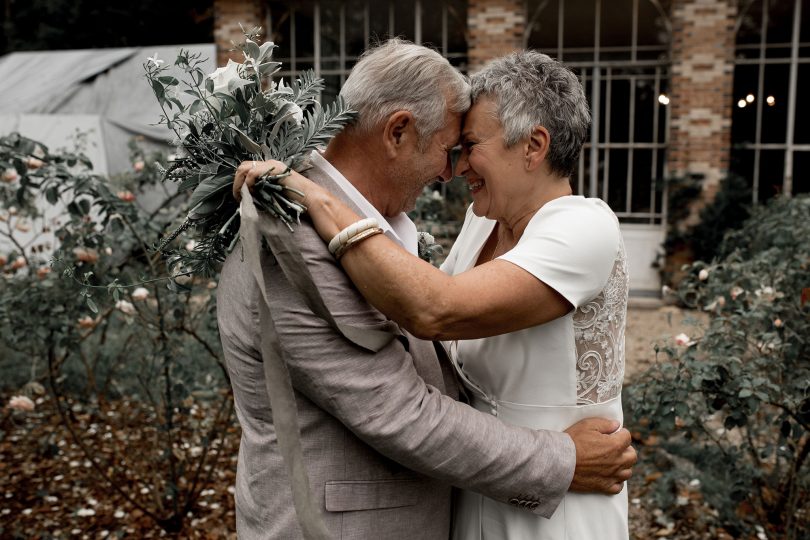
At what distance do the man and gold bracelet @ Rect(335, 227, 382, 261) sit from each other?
0.12ft

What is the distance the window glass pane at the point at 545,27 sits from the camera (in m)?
10.7

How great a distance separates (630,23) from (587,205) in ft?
31.7

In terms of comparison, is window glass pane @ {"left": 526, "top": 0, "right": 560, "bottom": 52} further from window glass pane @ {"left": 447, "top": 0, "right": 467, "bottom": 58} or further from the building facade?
window glass pane @ {"left": 447, "top": 0, "right": 467, "bottom": 58}

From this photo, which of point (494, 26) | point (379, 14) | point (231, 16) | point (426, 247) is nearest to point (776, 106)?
point (494, 26)

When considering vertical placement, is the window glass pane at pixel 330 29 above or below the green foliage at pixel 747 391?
above

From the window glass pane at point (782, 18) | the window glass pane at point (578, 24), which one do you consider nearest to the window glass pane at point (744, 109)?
the window glass pane at point (782, 18)

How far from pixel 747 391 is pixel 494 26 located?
28.1ft

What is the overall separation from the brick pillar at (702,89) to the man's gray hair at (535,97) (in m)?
8.92

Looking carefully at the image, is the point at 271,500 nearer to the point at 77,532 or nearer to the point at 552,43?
the point at 77,532

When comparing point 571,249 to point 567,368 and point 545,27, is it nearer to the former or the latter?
point 567,368

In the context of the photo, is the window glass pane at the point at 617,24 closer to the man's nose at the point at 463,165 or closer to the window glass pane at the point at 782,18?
the window glass pane at the point at 782,18

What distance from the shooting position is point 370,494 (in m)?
1.68

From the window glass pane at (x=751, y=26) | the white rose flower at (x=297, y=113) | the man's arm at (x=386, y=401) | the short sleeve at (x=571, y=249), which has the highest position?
the window glass pane at (x=751, y=26)

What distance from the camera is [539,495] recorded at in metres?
1.70
